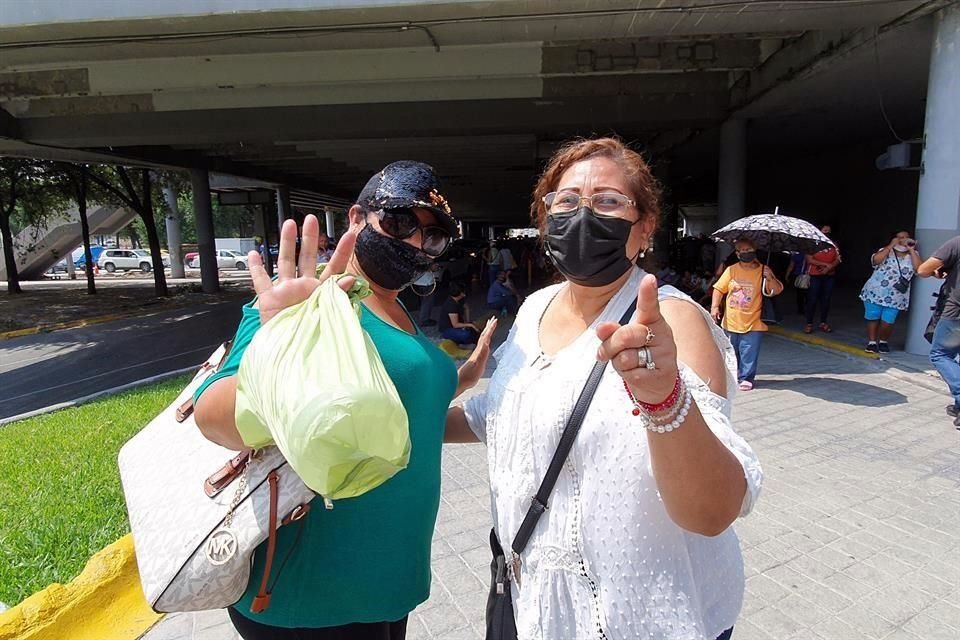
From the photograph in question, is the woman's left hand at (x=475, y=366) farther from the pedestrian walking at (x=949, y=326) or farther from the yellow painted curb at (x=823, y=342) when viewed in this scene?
the yellow painted curb at (x=823, y=342)

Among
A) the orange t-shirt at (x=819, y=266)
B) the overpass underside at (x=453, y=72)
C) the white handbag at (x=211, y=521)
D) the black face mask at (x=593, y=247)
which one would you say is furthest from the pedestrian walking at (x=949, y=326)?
the white handbag at (x=211, y=521)

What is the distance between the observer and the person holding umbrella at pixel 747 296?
6.05 m

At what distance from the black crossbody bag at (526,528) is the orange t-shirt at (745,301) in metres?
5.22

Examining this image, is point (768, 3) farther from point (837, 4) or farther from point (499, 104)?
point (499, 104)

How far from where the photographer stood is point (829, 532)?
11.0ft

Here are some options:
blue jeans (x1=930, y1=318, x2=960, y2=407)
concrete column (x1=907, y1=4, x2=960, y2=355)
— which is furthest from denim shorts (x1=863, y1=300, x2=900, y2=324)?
blue jeans (x1=930, y1=318, x2=960, y2=407)

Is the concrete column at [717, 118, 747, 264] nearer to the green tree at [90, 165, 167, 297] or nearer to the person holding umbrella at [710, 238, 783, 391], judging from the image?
the person holding umbrella at [710, 238, 783, 391]

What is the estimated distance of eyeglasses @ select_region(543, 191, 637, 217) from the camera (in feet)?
4.83

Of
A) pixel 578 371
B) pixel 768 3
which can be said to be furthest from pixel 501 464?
pixel 768 3

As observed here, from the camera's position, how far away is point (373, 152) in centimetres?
1770

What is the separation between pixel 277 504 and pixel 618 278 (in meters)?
0.99

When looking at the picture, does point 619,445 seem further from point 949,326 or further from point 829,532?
point 949,326

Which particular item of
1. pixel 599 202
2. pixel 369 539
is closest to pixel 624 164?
pixel 599 202

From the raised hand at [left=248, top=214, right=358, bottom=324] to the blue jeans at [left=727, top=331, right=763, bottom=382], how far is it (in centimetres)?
560
